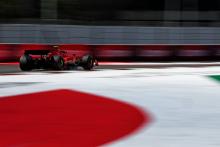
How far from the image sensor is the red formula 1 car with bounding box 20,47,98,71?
13.9 metres

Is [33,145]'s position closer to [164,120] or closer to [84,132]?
[84,132]

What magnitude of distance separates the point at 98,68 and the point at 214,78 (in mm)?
3686

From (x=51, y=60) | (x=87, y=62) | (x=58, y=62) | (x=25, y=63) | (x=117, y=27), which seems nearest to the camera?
(x=51, y=60)

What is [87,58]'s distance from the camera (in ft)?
48.3

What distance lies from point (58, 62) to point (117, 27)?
9.38m

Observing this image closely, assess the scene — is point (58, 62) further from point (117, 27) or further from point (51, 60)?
point (117, 27)

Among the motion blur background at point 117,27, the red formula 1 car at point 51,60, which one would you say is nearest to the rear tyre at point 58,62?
the red formula 1 car at point 51,60

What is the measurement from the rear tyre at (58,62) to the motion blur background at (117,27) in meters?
4.45

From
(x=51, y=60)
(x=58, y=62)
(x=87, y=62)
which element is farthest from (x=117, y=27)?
(x=51, y=60)

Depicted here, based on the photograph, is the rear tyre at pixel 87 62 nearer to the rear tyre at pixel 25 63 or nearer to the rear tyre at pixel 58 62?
the rear tyre at pixel 58 62

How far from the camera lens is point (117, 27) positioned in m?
23.2

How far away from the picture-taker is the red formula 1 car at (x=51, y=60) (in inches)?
546

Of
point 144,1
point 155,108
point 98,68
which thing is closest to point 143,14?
point 144,1

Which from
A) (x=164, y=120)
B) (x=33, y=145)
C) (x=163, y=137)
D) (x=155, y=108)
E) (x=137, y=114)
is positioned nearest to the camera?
(x=33, y=145)
